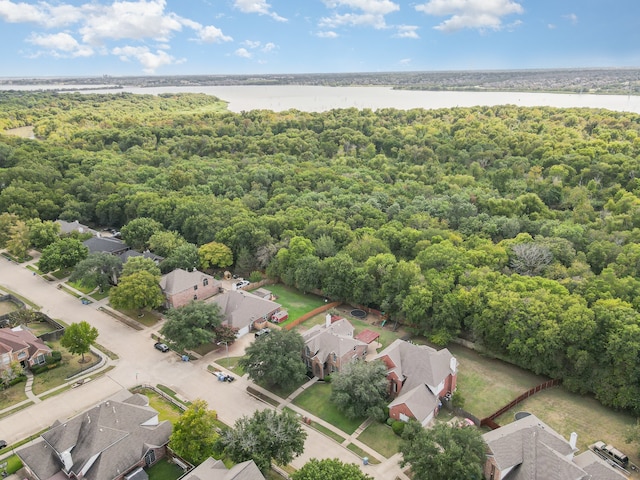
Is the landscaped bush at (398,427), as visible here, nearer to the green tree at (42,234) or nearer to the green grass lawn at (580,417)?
the green grass lawn at (580,417)

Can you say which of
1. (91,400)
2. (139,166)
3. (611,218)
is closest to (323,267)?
(91,400)

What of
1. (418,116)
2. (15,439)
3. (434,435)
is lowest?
(15,439)

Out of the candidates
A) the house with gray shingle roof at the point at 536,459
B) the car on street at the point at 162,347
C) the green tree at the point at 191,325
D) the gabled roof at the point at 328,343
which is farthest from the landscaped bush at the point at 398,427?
the car on street at the point at 162,347

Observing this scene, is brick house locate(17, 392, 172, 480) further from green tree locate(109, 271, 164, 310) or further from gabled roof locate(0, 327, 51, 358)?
green tree locate(109, 271, 164, 310)

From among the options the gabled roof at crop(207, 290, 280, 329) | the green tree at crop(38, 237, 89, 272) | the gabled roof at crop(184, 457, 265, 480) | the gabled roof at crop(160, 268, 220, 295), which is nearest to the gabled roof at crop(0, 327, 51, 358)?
the gabled roof at crop(160, 268, 220, 295)

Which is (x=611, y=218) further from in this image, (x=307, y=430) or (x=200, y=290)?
(x=200, y=290)

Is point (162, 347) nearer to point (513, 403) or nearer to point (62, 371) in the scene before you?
point (62, 371)
